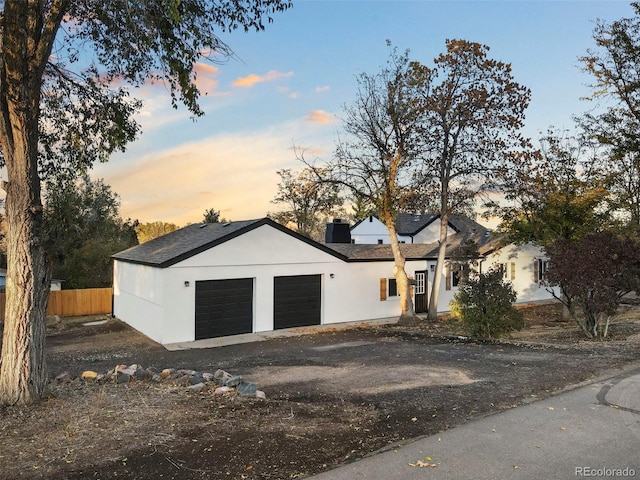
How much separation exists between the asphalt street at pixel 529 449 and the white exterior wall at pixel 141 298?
11509mm

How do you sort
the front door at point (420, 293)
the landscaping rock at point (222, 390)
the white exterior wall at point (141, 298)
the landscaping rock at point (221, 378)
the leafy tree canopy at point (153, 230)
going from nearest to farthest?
the landscaping rock at point (222, 390), the landscaping rock at point (221, 378), the white exterior wall at point (141, 298), the front door at point (420, 293), the leafy tree canopy at point (153, 230)

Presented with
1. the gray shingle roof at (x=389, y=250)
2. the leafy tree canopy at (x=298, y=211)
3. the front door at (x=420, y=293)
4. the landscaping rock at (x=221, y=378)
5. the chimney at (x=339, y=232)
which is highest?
the leafy tree canopy at (x=298, y=211)

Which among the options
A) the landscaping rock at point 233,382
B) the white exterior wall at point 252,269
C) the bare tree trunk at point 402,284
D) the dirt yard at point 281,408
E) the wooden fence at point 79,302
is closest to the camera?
the dirt yard at point 281,408

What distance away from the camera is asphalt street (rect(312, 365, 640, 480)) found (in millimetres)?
4492

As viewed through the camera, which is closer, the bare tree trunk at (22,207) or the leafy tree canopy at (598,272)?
the bare tree trunk at (22,207)

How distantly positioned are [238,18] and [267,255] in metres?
9.89

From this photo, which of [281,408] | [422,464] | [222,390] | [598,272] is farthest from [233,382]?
[598,272]

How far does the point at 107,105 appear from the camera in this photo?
31.3 ft

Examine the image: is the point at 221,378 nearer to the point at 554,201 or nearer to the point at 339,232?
the point at 554,201

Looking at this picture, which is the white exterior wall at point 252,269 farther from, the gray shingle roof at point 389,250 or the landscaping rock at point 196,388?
the landscaping rock at point 196,388

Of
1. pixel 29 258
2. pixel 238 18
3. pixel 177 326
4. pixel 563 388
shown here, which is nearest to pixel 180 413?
pixel 29 258

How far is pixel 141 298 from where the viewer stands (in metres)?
17.1

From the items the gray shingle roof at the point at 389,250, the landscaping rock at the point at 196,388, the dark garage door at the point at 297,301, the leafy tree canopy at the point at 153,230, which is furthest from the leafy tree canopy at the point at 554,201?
the leafy tree canopy at the point at 153,230

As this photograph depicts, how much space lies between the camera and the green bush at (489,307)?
536 inches
